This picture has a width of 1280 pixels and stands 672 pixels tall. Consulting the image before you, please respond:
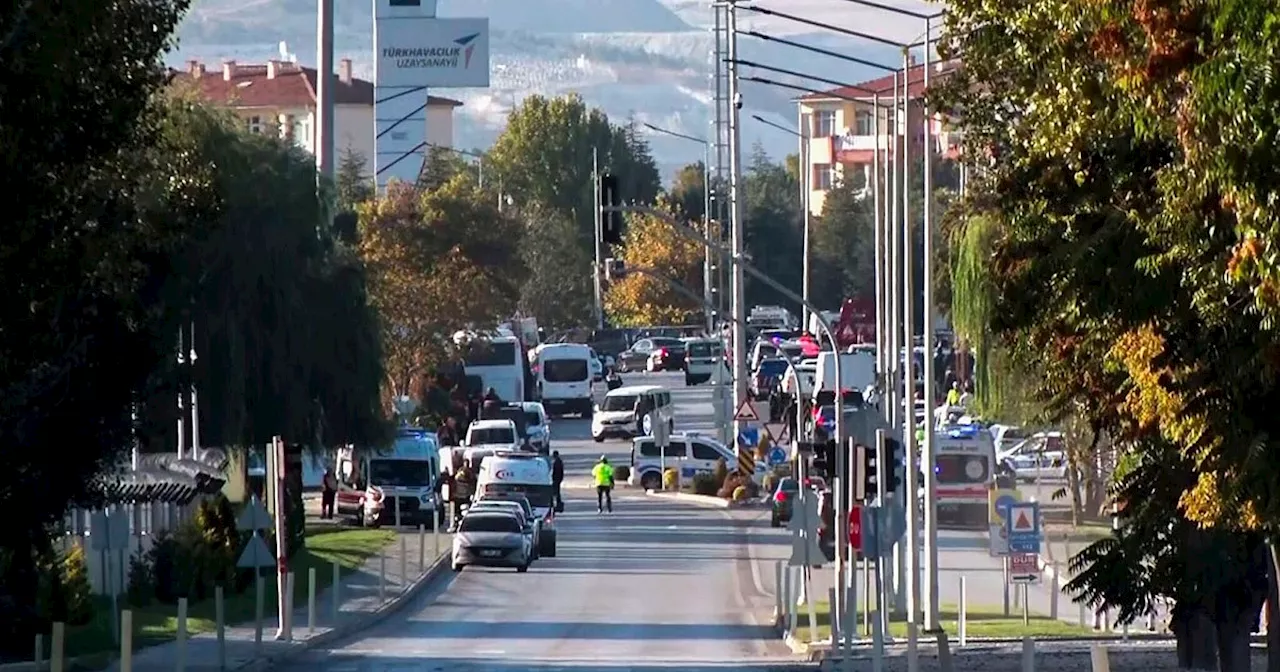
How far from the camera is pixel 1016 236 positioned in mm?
18969

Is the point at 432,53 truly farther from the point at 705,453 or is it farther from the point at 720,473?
the point at 720,473

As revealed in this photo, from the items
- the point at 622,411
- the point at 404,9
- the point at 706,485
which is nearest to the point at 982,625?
the point at 706,485

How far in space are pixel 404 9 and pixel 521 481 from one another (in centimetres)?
8109

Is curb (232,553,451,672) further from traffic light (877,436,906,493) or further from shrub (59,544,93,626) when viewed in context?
traffic light (877,436,906,493)

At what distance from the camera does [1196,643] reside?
84.6ft

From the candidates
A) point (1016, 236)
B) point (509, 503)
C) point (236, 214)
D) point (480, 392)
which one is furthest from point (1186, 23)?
point (480, 392)

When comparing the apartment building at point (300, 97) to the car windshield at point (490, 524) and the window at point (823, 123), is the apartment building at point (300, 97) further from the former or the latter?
the car windshield at point (490, 524)

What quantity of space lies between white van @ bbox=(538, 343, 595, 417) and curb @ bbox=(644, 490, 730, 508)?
2448 cm

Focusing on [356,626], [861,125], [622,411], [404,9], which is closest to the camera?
[356,626]

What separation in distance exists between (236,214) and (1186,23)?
85.4 ft

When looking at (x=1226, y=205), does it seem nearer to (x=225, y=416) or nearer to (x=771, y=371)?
(x=225, y=416)

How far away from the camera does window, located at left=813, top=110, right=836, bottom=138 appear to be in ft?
497

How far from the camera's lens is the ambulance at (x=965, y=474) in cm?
5634

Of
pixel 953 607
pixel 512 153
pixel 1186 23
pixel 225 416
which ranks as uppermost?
pixel 512 153
